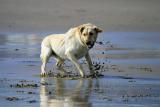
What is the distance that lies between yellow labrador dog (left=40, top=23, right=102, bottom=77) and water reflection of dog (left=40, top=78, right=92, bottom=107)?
1.25 metres

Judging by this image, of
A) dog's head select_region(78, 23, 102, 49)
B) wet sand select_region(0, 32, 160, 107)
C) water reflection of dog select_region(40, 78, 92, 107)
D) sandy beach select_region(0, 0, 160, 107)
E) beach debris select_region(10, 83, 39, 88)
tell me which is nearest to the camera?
water reflection of dog select_region(40, 78, 92, 107)

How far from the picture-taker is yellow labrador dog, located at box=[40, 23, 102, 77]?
1734cm

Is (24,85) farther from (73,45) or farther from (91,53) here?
(91,53)

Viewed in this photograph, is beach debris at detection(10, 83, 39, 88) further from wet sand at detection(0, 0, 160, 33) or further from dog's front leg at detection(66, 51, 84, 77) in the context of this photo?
wet sand at detection(0, 0, 160, 33)

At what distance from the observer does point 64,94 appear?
14164mm

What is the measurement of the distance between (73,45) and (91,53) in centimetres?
412

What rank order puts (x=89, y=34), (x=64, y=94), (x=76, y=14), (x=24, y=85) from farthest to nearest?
(x=76, y=14) → (x=89, y=34) → (x=24, y=85) → (x=64, y=94)

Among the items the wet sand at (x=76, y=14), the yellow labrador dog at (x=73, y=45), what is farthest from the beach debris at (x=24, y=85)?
the wet sand at (x=76, y=14)

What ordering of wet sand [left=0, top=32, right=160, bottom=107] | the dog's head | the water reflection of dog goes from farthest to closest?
1. the dog's head
2. wet sand [left=0, top=32, right=160, bottom=107]
3. the water reflection of dog

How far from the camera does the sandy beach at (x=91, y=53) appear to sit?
45.3 feet

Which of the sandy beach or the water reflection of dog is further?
the sandy beach

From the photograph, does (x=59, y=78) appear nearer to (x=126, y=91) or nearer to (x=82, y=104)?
(x=126, y=91)

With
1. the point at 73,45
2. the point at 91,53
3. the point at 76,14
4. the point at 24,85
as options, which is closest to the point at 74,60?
the point at 73,45

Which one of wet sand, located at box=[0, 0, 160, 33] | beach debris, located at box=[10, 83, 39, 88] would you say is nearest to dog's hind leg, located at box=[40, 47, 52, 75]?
beach debris, located at box=[10, 83, 39, 88]
